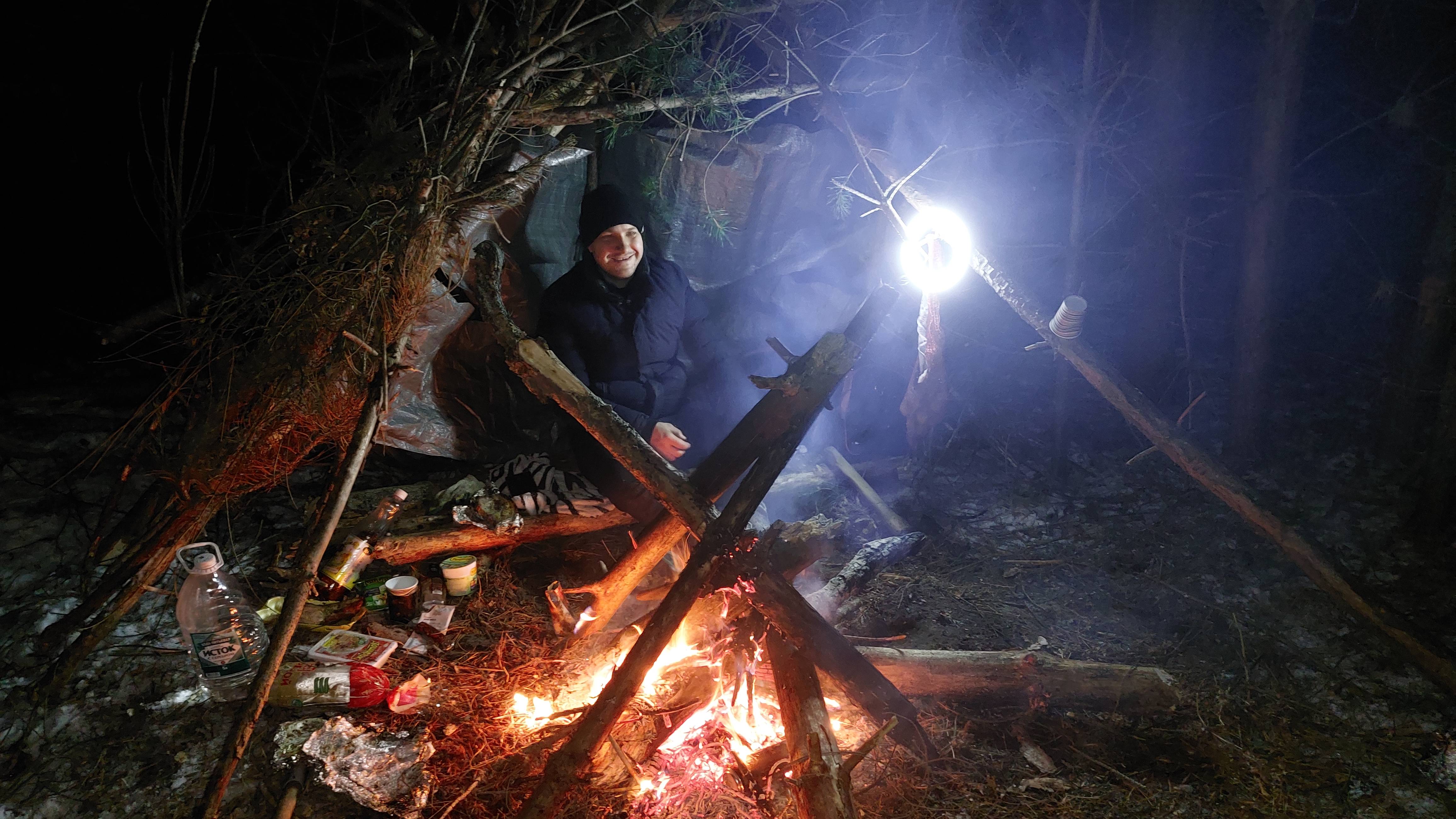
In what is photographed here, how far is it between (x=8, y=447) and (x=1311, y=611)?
366 inches

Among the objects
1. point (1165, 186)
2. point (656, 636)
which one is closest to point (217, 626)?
point (656, 636)

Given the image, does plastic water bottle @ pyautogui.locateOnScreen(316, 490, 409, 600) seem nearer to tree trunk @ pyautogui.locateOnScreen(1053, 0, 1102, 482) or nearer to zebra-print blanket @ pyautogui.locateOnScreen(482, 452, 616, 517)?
zebra-print blanket @ pyautogui.locateOnScreen(482, 452, 616, 517)

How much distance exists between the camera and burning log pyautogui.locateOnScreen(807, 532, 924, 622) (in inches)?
162

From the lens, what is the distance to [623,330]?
4641mm

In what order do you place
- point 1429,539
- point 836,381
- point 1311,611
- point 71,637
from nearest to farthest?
point 836,381 → point 71,637 → point 1311,611 → point 1429,539

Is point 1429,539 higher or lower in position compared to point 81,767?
higher

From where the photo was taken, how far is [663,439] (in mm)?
4188

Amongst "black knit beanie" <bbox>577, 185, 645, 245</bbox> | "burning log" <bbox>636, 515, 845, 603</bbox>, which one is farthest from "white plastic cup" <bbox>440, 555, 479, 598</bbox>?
"black knit beanie" <bbox>577, 185, 645, 245</bbox>

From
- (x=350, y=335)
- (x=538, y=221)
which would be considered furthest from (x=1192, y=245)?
(x=350, y=335)

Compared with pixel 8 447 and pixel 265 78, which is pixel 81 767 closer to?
pixel 8 447

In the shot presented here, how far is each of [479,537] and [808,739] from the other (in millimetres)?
2688

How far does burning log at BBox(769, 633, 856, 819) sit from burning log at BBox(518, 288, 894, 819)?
41 centimetres

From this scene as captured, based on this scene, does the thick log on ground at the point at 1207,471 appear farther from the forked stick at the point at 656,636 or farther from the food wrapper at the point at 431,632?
the food wrapper at the point at 431,632

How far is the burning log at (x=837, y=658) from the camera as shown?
9.45 ft
